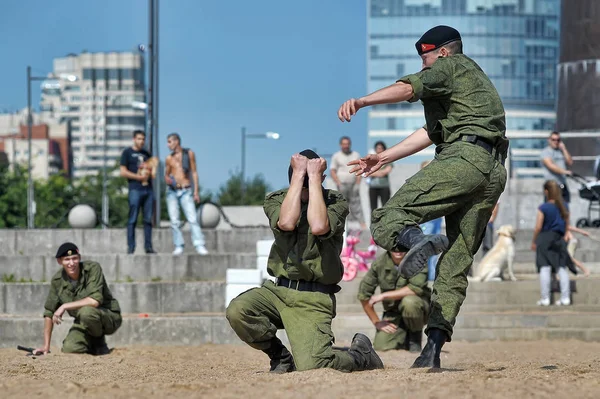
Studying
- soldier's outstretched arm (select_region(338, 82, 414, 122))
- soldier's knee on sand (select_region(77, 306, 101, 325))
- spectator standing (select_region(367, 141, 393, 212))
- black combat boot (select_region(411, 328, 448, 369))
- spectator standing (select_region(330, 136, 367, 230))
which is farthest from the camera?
spectator standing (select_region(367, 141, 393, 212))

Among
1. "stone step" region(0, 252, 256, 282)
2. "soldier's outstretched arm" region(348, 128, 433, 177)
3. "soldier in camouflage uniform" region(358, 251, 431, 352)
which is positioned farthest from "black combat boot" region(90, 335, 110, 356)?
"soldier's outstretched arm" region(348, 128, 433, 177)

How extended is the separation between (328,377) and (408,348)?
5.02 meters

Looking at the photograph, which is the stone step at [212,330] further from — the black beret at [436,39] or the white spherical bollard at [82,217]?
the white spherical bollard at [82,217]

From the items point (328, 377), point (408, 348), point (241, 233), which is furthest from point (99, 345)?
point (241, 233)

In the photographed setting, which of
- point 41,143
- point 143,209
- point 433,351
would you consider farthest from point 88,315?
point 41,143

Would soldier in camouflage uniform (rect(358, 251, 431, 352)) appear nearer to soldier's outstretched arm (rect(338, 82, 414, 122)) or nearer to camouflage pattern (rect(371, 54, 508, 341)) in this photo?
camouflage pattern (rect(371, 54, 508, 341))

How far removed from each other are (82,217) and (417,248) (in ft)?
58.3

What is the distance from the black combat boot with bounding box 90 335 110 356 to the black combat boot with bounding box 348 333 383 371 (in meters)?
4.43

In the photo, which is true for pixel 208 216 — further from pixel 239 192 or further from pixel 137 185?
pixel 239 192

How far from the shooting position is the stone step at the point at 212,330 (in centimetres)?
1411

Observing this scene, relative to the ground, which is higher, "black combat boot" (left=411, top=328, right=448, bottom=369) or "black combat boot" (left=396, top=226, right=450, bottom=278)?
"black combat boot" (left=396, top=226, right=450, bottom=278)

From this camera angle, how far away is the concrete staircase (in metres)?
14.2

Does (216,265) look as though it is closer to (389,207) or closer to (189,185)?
(189,185)

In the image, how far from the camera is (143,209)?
742 inches
